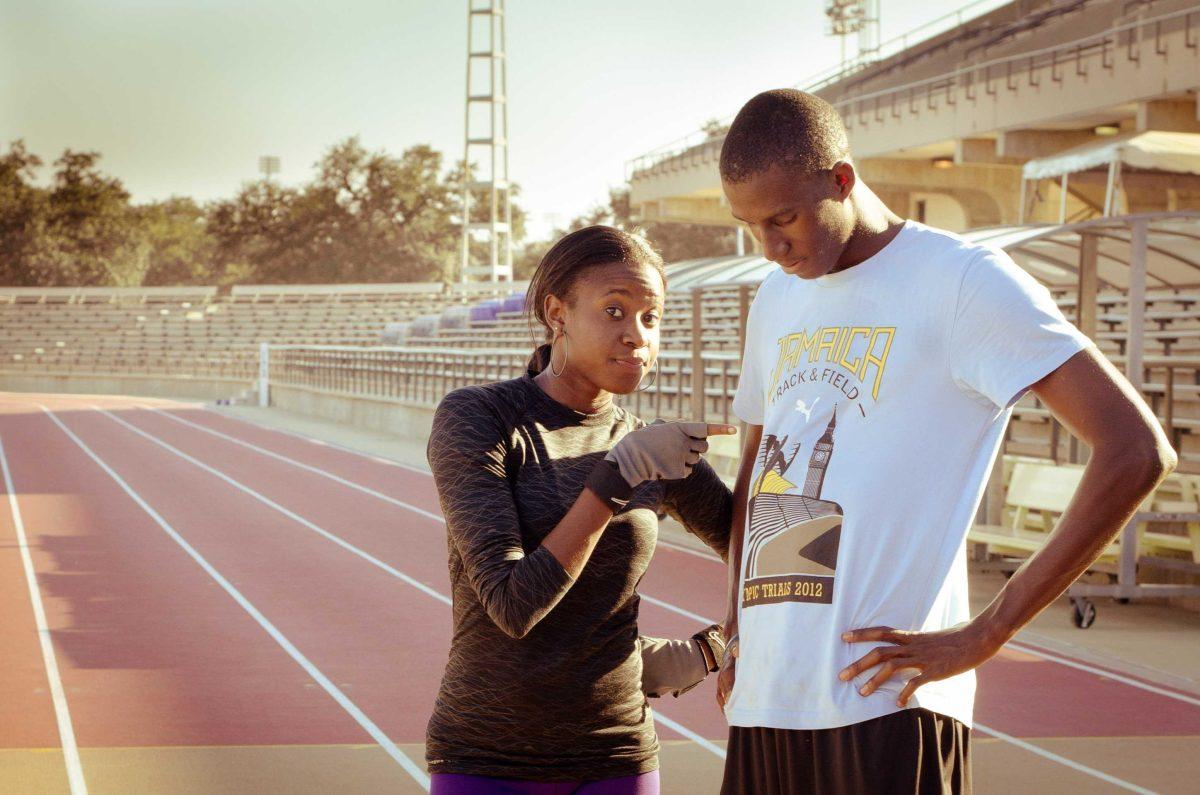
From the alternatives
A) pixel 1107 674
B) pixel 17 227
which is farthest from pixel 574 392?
pixel 17 227

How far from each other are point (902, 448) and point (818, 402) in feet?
0.51

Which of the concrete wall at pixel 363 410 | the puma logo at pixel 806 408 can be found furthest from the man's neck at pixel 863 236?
the concrete wall at pixel 363 410

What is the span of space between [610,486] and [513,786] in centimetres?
54

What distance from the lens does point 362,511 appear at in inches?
653

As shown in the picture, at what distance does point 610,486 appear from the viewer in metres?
2.36

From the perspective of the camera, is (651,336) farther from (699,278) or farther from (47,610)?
(699,278)

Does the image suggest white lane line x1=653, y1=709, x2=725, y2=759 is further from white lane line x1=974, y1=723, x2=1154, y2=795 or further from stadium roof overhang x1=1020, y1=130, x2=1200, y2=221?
stadium roof overhang x1=1020, y1=130, x2=1200, y2=221

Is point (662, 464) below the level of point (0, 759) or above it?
above

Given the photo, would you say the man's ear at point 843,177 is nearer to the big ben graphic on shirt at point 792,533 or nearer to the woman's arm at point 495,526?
the big ben graphic on shirt at point 792,533

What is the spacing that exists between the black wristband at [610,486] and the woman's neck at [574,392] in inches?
12.0

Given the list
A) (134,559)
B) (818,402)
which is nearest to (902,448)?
(818,402)

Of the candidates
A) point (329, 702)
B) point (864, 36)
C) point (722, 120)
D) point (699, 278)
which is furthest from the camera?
point (722, 120)

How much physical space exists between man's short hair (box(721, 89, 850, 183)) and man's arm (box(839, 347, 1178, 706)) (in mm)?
493

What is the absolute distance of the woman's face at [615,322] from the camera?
2568mm
